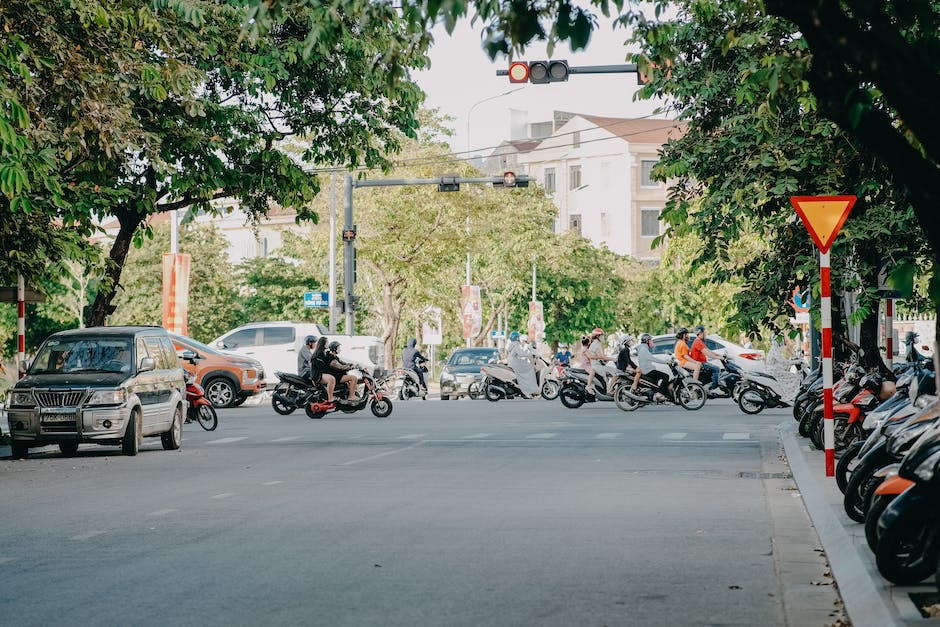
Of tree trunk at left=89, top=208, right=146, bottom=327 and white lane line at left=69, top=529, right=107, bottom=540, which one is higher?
tree trunk at left=89, top=208, right=146, bottom=327

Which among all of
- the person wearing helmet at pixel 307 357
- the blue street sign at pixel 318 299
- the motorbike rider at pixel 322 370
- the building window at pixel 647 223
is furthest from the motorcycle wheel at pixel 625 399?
the building window at pixel 647 223

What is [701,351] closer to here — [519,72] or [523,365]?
[523,365]

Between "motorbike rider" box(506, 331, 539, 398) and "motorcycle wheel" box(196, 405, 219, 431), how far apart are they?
49.7ft

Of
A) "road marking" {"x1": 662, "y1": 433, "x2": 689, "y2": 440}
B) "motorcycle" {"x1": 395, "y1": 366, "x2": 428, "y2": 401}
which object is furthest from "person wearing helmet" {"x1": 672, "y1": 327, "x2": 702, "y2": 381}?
"motorcycle" {"x1": 395, "y1": 366, "x2": 428, "y2": 401}

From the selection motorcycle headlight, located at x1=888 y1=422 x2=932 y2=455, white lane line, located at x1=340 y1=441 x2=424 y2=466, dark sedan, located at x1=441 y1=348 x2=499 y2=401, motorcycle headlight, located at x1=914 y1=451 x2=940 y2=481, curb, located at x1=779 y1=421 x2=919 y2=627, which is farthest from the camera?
dark sedan, located at x1=441 y1=348 x2=499 y2=401

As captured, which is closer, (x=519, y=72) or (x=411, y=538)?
(x=411, y=538)

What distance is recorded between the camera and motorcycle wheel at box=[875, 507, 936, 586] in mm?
8133

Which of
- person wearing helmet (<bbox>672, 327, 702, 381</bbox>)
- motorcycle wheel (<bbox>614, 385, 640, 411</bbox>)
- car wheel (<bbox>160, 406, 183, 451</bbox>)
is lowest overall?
car wheel (<bbox>160, 406, 183, 451</bbox>)

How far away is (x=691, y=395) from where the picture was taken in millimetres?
33656

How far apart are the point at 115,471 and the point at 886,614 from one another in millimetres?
12288

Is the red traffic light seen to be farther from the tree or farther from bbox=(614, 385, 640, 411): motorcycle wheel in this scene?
bbox=(614, 385, 640, 411): motorcycle wheel

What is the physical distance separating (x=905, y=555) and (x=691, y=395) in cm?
2540

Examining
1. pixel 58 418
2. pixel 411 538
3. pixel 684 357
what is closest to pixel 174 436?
pixel 58 418

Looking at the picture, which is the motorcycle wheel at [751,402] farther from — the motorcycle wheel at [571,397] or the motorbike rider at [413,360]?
the motorbike rider at [413,360]
